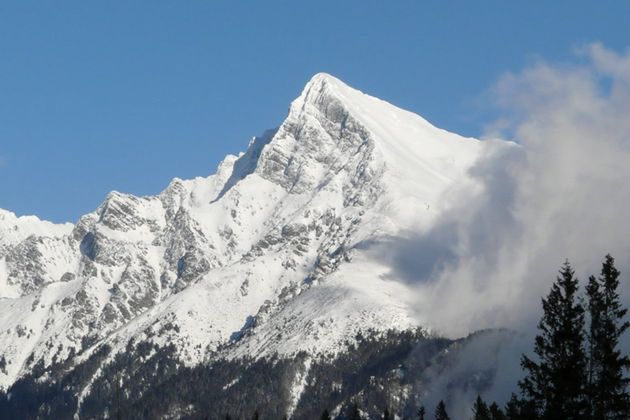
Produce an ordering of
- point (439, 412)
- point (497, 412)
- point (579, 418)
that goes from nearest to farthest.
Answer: point (579, 418) → point (497, 412) → point (439, 412)

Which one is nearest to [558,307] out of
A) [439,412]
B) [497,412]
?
[497,412]

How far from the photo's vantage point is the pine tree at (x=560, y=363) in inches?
2977

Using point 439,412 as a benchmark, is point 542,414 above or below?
below

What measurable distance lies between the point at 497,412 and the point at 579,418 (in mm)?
75256

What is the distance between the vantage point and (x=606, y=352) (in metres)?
77.0

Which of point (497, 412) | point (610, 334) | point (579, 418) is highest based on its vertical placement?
point (497, 412)

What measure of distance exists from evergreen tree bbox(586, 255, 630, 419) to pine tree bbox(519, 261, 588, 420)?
904 mm

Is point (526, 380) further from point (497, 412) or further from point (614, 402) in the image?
point (497, 412)

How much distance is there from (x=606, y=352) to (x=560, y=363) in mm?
2878

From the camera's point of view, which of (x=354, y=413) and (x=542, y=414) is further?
(x=354, y=413)

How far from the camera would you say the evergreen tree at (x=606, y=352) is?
76188mm

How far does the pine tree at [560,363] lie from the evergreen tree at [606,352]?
35.6 inches

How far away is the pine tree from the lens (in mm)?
75625

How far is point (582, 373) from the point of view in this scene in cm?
7606
